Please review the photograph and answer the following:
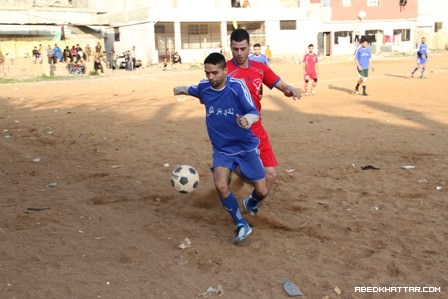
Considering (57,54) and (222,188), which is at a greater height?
(57,54)

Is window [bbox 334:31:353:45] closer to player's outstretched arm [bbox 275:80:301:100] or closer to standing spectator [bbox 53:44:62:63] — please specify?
standing spectator [bbox 53:44:62:63]

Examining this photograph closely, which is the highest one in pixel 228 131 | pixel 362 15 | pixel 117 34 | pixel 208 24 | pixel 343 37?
pixel 362 15

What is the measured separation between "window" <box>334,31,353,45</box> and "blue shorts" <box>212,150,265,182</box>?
4604 cm

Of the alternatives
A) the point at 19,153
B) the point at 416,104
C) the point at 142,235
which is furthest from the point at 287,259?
the point at 416,104

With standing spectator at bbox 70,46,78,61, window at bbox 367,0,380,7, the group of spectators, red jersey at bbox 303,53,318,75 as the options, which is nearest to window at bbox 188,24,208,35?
the group of spectators

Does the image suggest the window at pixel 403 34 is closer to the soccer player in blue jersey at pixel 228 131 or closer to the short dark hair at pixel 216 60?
the soccer player in blue jersey at pixel 228 131

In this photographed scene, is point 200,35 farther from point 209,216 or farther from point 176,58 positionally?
point 209,216

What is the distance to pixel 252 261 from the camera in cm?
409

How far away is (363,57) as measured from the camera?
16.3 meters

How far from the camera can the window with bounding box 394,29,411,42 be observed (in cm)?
5081

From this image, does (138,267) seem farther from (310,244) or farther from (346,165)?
(346,165)

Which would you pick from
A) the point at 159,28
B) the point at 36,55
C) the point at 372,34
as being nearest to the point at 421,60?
the point at 159,28

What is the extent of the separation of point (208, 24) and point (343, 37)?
14227 millimetres

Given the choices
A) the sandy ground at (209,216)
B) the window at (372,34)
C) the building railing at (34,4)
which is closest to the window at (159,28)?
the building railing at (34,4)
